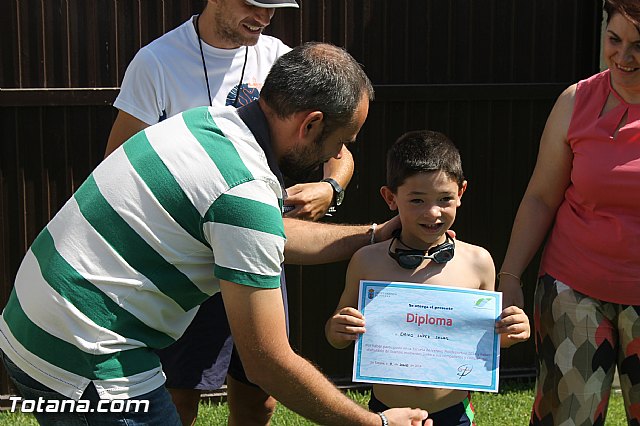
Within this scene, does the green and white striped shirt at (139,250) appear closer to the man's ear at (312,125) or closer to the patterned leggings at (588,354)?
the man's ear at (312,125)

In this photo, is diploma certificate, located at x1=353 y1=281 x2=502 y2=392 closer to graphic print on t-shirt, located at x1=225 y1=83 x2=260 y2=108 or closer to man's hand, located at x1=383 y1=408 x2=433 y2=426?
man's hand, located at x1=383 y1=408 x2=433 y2=426

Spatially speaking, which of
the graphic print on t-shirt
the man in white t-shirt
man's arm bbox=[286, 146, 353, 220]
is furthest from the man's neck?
man's arm bbox=[286, 146, 353, 220]

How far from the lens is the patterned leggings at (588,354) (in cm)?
354

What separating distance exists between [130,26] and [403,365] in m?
2.72

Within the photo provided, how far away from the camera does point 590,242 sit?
3.54 m

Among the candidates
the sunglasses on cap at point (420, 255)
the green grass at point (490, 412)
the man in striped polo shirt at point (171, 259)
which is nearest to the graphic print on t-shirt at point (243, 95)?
the sunglasses on cap at point (420, 255)

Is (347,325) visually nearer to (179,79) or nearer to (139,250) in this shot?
(139,250)

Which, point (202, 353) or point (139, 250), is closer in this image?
point (139, 250)

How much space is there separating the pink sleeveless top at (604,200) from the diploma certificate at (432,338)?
16.9 inches

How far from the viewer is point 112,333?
2566 mm

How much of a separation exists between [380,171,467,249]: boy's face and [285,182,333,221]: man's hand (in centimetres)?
31

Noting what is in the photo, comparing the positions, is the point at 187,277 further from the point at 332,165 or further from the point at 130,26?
the point at 130,26

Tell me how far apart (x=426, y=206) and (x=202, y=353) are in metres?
1.08

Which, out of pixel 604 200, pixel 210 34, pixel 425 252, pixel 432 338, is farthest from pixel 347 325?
pixel 210 34
